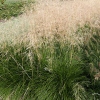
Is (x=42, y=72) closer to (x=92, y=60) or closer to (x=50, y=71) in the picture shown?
(x=50, y=71)

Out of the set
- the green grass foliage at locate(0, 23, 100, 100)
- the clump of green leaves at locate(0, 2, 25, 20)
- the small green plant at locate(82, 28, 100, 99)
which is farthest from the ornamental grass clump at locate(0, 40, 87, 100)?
the clump of green leaves at locate(0, 2, 25, 20)

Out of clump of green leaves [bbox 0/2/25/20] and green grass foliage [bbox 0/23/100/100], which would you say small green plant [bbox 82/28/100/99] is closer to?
green grass foliage [bbox 0/23/100/100]

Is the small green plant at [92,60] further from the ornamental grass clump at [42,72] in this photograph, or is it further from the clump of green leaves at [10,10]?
the clump of green leaves at [10,10]

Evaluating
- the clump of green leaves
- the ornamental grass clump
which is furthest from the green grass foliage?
the clump of green leaves

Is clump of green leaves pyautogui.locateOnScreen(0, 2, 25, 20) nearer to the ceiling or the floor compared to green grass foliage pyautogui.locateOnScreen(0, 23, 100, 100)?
nearer to the floor

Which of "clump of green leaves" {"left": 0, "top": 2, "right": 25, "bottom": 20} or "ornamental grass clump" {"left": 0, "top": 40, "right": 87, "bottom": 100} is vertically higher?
"ornamental grass clump" {"left": 0, "top": 40, "right": 87, "bottom": 100}

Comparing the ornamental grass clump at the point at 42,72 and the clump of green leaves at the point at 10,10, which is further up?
the ornamental grass clump at the point at 42,72

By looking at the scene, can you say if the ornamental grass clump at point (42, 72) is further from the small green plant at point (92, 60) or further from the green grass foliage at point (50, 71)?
the small green plant at point (92, 60)

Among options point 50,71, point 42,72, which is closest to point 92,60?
point 50,71

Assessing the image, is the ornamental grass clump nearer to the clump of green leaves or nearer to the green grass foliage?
the green grass foliage

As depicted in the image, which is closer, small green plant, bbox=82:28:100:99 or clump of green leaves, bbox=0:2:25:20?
small green plant, bbox=82:28:100:99

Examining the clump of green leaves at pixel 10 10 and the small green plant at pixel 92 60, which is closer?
the small green plant at pixel 92 60

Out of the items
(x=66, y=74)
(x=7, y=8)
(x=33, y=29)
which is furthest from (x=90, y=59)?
(x=7, y=8)

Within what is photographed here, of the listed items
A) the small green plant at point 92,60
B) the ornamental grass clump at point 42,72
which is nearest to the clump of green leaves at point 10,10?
the ornamental grass clump at point 42,72
